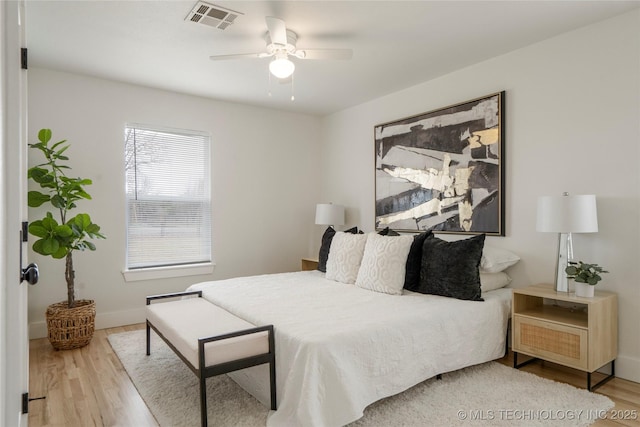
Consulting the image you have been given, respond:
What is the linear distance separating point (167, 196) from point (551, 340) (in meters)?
3.92

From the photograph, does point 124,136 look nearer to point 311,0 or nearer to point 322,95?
point 322,95

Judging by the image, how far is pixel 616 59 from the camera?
Result: 8.96 feet

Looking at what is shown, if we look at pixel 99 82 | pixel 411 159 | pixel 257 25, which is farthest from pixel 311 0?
Result: pixel 99 82

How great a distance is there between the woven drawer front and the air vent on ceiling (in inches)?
119

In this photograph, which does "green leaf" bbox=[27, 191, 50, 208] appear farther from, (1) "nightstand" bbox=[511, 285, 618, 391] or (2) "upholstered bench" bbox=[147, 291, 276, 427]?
(1) "nightstand" bbox=[511, 285, 618, 391]

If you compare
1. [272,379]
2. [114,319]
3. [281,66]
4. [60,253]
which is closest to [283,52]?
[281,66]

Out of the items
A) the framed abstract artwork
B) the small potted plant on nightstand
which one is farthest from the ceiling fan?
the small potted plant on nightstand

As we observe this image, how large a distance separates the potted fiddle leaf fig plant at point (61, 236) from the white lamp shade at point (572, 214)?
3730mm

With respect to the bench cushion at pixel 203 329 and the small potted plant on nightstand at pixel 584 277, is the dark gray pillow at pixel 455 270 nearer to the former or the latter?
the small potted plant on nightstand at pixel 584 277

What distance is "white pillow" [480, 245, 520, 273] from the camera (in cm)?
316

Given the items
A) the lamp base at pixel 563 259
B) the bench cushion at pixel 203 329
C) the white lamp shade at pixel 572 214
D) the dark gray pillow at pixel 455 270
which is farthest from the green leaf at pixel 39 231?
the lamp base at pixel 563 259

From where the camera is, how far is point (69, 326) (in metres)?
3.34

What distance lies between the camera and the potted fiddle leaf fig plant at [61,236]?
10.5 ft

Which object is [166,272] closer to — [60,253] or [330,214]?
[60,253]
